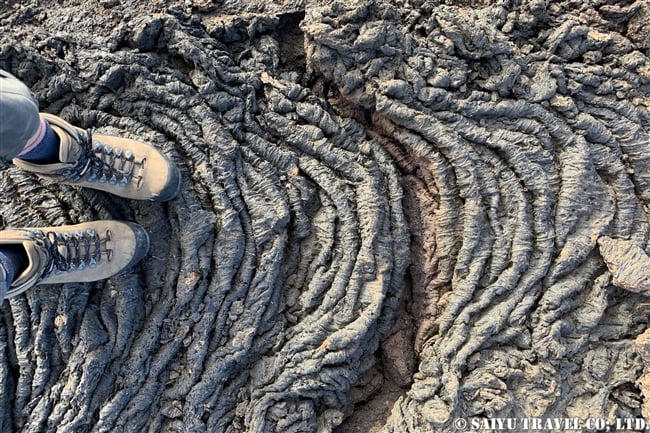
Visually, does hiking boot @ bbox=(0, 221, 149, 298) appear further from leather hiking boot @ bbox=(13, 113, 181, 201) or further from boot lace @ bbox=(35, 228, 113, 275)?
leather hiking boot @ bbox=(13, 113, 181, 201)

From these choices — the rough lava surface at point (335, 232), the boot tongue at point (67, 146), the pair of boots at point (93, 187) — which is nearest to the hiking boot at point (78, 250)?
the pair of boots at point (93, 187)

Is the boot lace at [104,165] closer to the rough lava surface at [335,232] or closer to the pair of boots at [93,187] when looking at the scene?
the pair of boots at [93,187]

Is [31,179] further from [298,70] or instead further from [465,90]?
[465,90]

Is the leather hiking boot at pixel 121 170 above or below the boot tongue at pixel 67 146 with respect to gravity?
below

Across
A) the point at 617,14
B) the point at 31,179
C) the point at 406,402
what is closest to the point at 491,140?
the point at 617,14

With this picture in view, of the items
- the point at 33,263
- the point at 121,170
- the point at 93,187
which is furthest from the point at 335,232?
the point at 33,263
